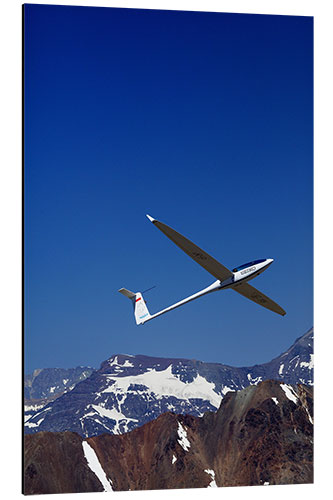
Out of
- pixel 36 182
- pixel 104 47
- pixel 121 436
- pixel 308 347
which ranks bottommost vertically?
pixel 121 436

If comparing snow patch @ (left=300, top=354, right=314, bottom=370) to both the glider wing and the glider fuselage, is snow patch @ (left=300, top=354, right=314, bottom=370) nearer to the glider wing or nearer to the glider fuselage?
the glider wing

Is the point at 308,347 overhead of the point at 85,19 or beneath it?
beneath

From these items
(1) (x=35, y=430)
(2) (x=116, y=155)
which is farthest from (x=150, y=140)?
(1) (x=35, y=430)

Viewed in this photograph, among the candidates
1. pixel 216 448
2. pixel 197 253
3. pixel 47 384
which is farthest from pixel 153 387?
pixel 197 253

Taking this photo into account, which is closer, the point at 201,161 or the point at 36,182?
the point at 36,182

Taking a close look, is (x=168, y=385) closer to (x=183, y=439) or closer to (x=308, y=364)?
(x=183, y=439)

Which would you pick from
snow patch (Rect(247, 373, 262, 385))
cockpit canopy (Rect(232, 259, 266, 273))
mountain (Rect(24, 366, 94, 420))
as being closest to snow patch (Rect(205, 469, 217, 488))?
snow patch (Rect(247, 373, 262, 385))

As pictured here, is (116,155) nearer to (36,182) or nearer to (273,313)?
(36,182)

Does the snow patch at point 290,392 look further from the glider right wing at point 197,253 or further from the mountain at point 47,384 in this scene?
the mountain at point 47,384
